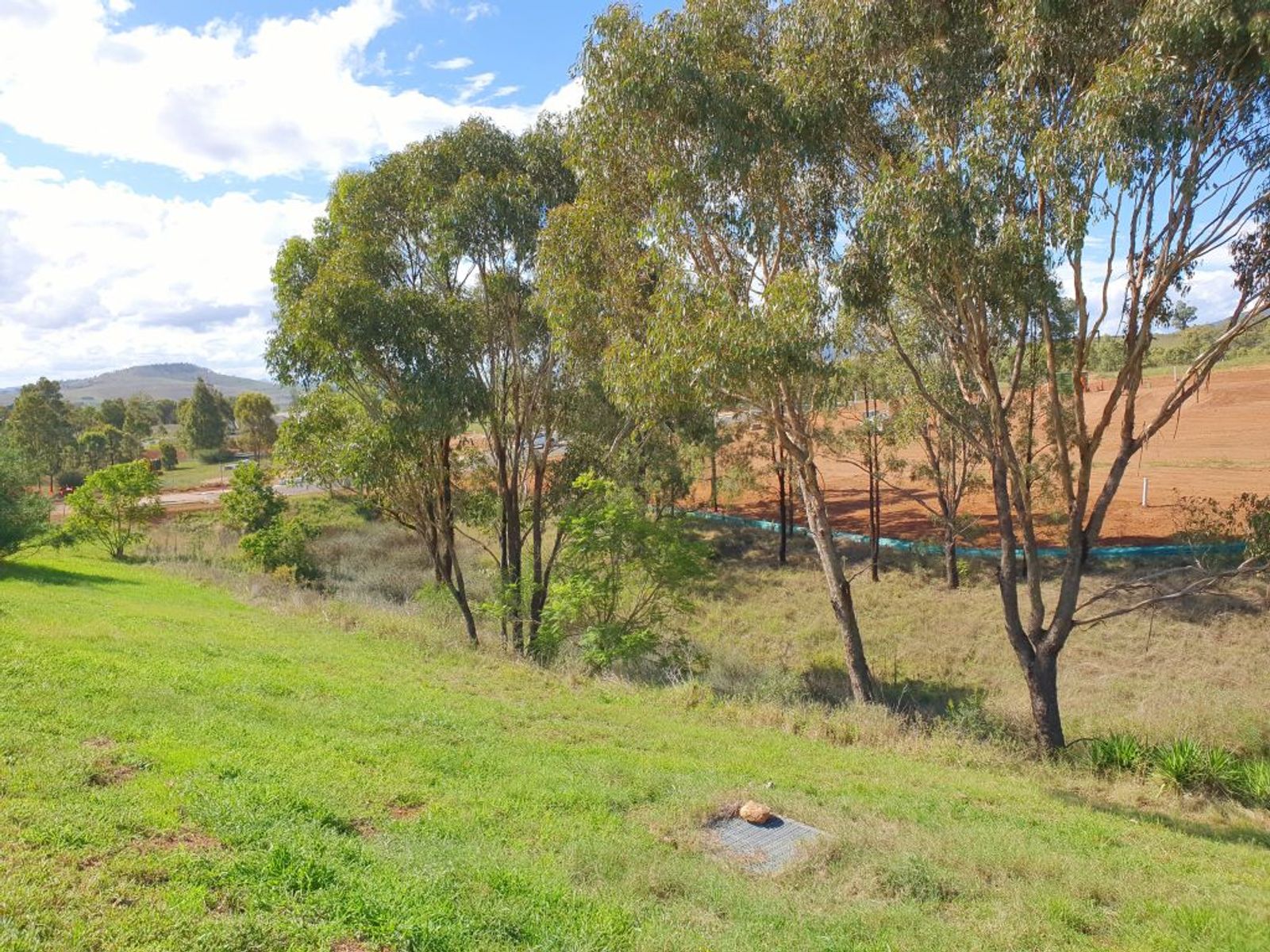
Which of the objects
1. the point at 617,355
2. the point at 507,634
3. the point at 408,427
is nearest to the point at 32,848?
the point at 617,355

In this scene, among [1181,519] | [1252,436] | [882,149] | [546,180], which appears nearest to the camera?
[882,149]

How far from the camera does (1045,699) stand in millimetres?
10742

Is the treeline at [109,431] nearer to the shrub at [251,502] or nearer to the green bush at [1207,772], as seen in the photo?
the shrub at [251,502]

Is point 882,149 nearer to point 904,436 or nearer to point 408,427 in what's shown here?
point 408,427

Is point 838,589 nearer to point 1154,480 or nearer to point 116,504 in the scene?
point 116,504

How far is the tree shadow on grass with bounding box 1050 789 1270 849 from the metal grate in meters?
3.53

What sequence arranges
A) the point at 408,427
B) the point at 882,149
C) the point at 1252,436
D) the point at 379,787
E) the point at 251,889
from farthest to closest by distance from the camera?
1. the point at 1252,436
2. the point at 408,427
3. the point at 882,149
4. the point at 379,787
5. the point at 251,889

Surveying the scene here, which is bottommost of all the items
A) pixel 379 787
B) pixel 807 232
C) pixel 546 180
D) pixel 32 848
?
pixel 379 787

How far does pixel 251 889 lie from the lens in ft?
13.5

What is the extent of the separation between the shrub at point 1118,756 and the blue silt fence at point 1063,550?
30.2 ft

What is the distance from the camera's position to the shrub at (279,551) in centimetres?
2520

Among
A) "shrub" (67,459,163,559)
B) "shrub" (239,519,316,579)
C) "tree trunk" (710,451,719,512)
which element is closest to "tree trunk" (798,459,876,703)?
"tree trunk" (710,451,719,512)

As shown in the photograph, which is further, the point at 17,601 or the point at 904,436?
the point at 904,436

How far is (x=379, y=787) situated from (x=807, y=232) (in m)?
10.5
